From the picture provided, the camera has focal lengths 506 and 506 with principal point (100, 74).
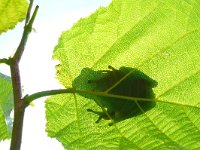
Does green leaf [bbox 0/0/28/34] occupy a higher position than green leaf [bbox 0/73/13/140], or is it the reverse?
green leaf [bbox 0/0/28/34]

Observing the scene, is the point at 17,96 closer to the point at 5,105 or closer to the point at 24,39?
the point at 24,39

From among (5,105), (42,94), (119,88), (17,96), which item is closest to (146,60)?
(119,88)

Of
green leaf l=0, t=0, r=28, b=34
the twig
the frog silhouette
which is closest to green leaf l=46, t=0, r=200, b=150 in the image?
the frog silhouette

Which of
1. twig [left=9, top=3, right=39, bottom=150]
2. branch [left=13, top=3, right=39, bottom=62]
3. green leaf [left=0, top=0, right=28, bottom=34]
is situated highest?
green leaf [left=0, top=0, right=28, bottom=34]

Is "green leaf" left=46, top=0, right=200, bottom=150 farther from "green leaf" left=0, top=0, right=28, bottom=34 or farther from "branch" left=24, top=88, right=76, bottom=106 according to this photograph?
"green leaf" left=0, top=0, right=28, bottom=34

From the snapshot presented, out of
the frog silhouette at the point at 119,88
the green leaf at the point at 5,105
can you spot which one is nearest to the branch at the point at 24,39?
the frog silhouette at the point at 119,88

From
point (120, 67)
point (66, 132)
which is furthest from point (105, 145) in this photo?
point (120, 67)
